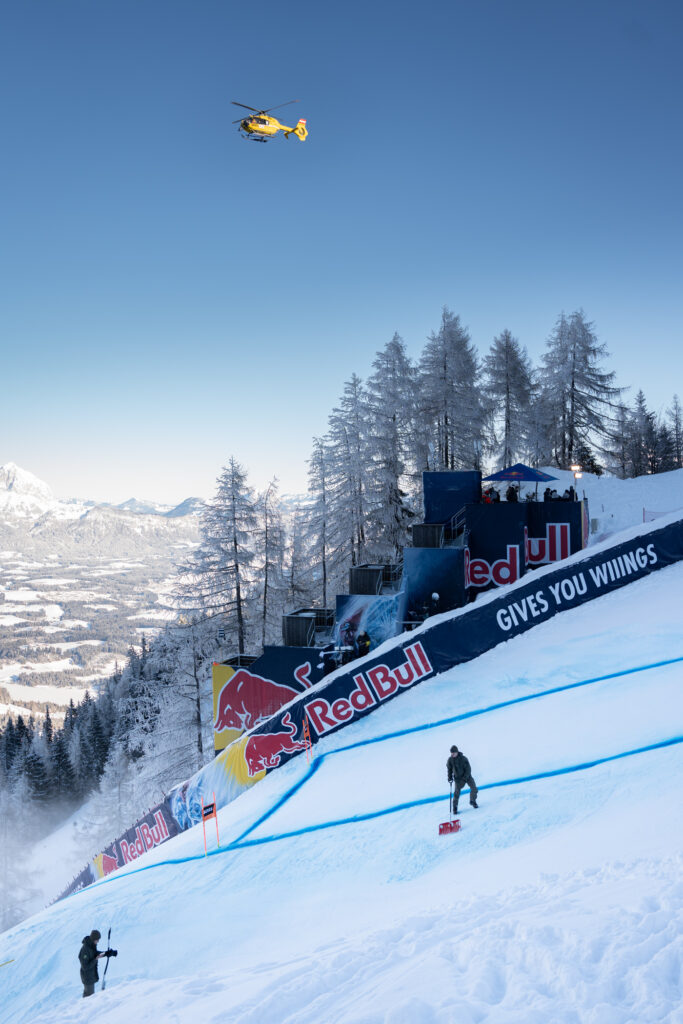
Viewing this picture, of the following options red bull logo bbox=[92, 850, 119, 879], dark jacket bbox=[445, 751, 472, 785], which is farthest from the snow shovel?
red bull logo bbox=[92, 850, 119, 879]

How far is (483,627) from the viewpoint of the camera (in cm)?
1507

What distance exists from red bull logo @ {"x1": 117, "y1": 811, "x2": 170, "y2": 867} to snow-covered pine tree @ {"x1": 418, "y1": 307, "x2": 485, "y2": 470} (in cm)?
2198

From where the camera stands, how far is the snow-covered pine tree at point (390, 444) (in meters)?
30.8

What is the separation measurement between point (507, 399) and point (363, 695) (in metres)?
25.2

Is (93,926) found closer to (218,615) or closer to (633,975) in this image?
(633,975)

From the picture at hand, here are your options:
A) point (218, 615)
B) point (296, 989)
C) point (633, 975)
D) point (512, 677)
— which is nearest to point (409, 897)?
point (296, 989)

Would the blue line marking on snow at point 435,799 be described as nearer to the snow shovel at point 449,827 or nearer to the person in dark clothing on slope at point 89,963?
the snow shovel at point 449,827

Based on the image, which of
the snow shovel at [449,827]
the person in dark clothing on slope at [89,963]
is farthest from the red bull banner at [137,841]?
the snow shovel at [449,827]

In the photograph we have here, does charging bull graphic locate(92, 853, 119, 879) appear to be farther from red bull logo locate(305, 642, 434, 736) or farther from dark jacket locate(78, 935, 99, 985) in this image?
dark jacket locate(78, 935, 99, 985)

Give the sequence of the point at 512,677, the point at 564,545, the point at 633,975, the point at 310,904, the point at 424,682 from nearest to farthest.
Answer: the point at 633,975 → the point at 310,904 → the point at 512,677 → the point at 424,682 → the point at 564,545

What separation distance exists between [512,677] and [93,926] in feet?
30.6

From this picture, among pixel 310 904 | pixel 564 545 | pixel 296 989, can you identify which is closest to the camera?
pixel 296 989

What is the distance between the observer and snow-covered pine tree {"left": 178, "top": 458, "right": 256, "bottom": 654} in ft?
89.7

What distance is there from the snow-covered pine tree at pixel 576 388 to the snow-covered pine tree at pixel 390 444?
11394 millimetres
